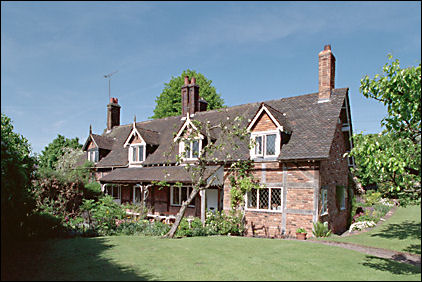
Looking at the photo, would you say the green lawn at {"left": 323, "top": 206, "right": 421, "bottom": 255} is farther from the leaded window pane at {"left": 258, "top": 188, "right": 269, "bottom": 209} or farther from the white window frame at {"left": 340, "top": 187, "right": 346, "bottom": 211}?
the leaded window pane at {"left": 258, "top": 188, "right": 269, "bottom": 209}

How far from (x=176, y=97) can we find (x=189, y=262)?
36.3 metres

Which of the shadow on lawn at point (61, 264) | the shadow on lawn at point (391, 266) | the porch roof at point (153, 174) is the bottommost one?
the shadow on lawn at point (391, 266)

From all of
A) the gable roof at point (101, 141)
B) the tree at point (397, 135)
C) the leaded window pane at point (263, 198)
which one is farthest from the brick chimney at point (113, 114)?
the tree at point (397, 135)

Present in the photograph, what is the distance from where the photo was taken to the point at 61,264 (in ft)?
32.0

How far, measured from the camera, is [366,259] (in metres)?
11.9

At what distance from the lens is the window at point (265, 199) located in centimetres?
1864

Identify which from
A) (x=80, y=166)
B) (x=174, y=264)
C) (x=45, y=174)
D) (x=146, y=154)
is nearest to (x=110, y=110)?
(x=80, y=166)

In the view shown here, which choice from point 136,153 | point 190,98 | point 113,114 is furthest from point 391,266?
point 113,114

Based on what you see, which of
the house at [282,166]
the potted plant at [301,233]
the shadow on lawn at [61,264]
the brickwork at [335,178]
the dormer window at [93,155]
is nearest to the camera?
the shadow on lawn at [61,264]

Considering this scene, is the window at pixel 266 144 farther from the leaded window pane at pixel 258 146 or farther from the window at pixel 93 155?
the window at pixel 93 155

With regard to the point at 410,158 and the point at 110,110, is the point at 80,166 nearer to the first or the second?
the point at 110,110

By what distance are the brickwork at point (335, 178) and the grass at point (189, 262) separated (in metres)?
5.82

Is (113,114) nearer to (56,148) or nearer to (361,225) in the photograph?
(56,148)

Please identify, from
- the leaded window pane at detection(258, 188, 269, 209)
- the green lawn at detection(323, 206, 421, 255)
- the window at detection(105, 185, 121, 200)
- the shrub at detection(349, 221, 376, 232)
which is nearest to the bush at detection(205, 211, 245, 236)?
the leaded window pane at detection(258, 188, 269, 209)
